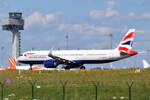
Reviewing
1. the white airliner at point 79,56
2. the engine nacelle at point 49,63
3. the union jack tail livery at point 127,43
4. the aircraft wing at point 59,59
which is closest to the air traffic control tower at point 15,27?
the white airliner at point 79,56

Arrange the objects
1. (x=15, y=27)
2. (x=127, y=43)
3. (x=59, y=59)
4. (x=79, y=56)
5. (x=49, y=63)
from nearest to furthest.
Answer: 1. (x=49, y=63)
2. (x=79, y=56)
3. (x=59, y=59)
4. (x=127, y=43)
5. (x=15, y=27)

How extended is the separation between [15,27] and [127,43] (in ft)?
248

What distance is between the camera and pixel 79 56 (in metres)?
102

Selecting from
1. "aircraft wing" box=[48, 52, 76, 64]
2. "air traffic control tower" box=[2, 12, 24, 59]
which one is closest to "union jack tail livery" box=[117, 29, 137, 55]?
"aircraft wing" box=[48, 52, 76, 64]

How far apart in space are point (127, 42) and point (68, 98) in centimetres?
6507

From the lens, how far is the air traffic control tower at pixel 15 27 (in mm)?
164250

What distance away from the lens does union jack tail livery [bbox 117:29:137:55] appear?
10276cm

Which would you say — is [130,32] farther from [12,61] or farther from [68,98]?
[68,98]

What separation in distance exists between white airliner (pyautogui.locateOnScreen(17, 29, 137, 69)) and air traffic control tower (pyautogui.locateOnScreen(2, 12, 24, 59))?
5856 centimetres

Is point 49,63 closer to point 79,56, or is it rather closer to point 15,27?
point 79,56

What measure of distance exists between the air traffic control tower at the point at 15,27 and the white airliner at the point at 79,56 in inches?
2306

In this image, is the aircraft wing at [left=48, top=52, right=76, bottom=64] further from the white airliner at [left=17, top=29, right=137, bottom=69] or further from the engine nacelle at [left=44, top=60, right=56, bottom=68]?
the engine nacelle at [left=44, top=60, right=56, bottom=68]

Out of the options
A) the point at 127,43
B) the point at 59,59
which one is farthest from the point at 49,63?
the point at 127,43

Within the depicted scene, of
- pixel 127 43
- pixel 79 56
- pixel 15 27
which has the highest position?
pixel 15 27
